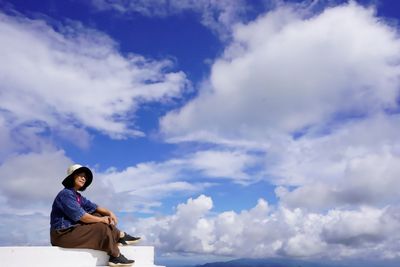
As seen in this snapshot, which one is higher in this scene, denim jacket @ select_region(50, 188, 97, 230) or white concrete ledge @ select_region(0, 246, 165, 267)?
denim jacket @ select_region(50, 188, 97, 230)

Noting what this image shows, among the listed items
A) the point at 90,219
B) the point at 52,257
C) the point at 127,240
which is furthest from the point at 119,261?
the point at 52,257

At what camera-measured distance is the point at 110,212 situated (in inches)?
503

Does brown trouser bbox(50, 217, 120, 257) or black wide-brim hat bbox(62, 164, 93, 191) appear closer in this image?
brown trouser bbox(50, 217, 120, 257)

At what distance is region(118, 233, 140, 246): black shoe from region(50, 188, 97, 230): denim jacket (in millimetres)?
1266

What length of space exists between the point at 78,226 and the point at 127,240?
1419mm

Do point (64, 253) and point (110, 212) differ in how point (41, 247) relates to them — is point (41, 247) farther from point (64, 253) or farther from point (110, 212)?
point (110, 212)

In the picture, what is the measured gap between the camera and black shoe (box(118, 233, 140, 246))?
1220 cm

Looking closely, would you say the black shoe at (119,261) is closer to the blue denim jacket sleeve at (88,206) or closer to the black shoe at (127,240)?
the black shoe at (127,240)

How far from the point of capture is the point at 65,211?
455 inches

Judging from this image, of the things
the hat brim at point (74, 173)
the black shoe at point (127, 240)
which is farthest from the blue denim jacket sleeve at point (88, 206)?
the black shoe at point (127, 240)

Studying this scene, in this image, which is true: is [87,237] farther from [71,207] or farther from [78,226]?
[71,207]

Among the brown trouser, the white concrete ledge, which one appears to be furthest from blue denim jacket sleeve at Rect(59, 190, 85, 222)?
the white concrete ledge

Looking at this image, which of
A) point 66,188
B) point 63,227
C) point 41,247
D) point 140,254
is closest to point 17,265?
point 41,247

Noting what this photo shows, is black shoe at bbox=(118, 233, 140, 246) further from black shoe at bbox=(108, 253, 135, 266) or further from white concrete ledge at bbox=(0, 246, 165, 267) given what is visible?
black shoe at bbox=(108, 253, 135, 266)
